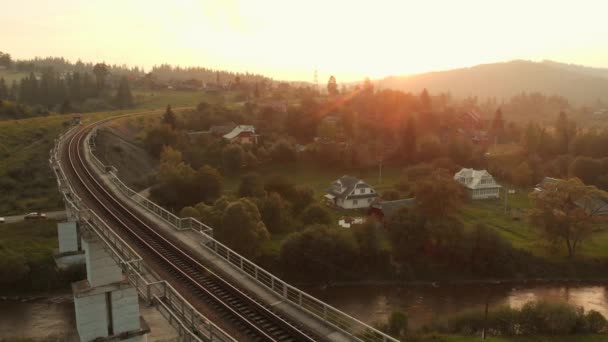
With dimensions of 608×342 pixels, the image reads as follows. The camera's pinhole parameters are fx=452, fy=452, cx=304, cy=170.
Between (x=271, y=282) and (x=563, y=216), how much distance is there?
1459 inches

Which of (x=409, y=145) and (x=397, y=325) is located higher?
(x=409, y=145)

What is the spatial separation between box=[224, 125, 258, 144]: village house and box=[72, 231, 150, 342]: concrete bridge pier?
56.7 metres

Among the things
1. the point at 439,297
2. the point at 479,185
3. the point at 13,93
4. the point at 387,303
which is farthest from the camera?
the point at 13,93

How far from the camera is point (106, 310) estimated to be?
21.0m

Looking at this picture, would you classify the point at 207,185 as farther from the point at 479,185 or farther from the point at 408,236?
the point at 479,185

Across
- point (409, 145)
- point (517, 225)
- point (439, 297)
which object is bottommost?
point (439, 297)

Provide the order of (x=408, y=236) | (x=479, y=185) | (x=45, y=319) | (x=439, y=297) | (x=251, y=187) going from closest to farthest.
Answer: (x=45, y=319) → (x=439, y=297) → (x=408, y=236) → (x=251, y=187) → (x=479, y=185)

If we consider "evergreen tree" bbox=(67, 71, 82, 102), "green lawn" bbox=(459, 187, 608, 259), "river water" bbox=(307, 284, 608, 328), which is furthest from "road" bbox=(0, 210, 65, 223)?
"evergreen tree" bbox=(67, 71, 82, 102)

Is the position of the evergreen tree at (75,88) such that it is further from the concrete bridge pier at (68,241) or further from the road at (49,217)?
the concrete bridge pier at (68,241)

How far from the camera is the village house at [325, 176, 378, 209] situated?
2207 inches

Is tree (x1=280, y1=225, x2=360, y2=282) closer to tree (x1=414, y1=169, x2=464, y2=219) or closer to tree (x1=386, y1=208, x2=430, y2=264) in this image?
tree (x1=386, y1=208, x2=430, y2=264)

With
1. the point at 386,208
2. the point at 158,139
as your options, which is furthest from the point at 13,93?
the point at 386,208

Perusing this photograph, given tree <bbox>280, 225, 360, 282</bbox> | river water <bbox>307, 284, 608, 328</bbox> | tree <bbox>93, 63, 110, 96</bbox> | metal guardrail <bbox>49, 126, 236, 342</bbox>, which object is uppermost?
tree <bbox>93, 63, 110, 96</bbox>

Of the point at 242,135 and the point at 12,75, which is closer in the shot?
the point at 242,135
